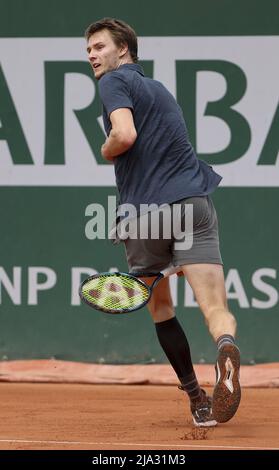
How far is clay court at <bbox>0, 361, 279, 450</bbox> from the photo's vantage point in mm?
4551

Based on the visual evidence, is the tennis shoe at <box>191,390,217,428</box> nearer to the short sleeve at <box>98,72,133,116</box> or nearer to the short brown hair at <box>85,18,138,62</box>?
the short sleeve at <box>98,72,133,116</box>

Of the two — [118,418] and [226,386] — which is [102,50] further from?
[118,418]

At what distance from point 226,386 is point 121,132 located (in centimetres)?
110

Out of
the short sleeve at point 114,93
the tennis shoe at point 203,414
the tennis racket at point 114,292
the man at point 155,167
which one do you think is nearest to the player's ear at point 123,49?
the man at point 155,167

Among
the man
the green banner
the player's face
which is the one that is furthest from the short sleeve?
the green banner

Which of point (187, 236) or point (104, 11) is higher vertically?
point (104, 11)

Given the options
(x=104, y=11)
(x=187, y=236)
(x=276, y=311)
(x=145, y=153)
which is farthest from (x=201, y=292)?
(x=104, y=11)

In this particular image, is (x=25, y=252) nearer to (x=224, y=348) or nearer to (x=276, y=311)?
(x=276, y=311)

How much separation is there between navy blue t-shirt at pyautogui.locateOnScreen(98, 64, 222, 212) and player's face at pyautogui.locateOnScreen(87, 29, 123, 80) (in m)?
0.06

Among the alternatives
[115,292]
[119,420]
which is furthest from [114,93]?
[119,420]

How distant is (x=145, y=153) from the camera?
4637mm

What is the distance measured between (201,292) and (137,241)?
1.26 feet

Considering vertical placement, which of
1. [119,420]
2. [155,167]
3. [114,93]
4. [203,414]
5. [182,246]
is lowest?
[203,414]

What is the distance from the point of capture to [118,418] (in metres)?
5.51
